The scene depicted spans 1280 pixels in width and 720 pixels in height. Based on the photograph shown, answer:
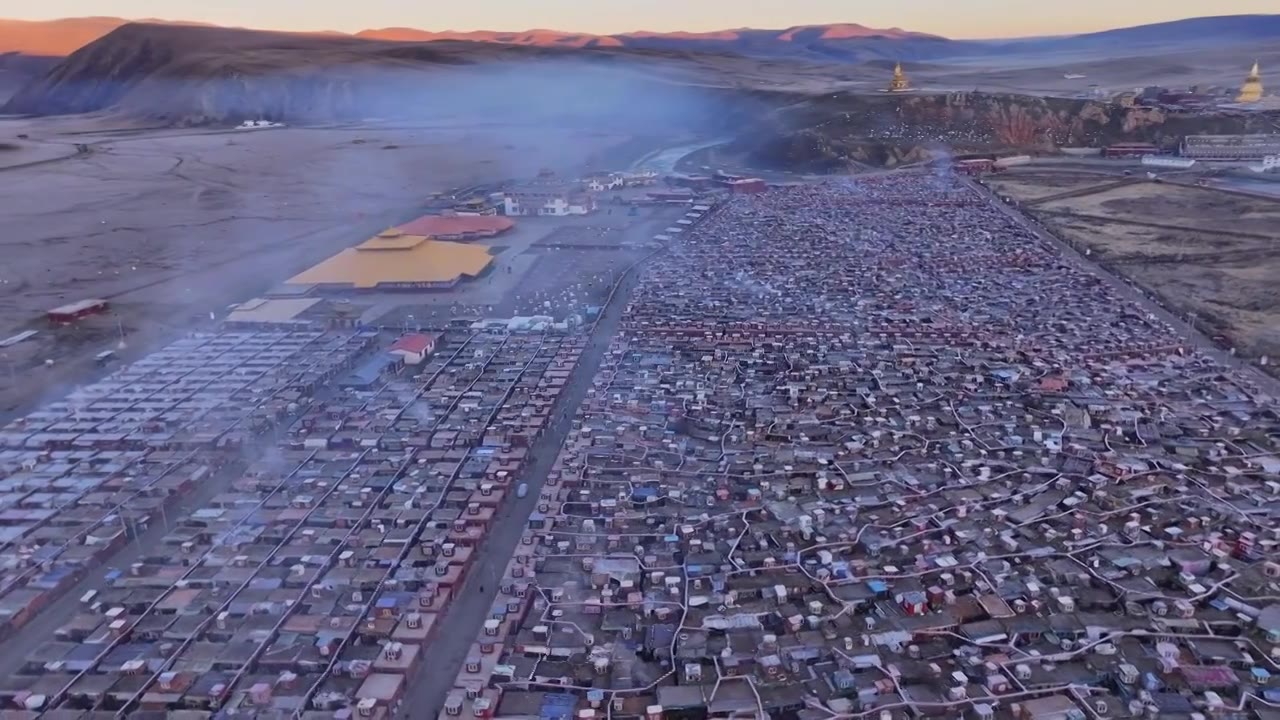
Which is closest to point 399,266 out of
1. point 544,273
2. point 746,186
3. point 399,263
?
point 399,263

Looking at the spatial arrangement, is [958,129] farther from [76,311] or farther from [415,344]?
[76,311]

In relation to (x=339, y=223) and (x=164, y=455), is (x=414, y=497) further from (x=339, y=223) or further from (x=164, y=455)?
(x=339, y=223)

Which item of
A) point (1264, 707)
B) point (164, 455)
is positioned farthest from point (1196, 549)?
point (164, 455)

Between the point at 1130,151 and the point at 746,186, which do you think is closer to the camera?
the point at 746,186

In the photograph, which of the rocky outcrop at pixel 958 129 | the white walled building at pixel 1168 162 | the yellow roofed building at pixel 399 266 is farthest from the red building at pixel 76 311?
the white walled building at pixel 1168 162

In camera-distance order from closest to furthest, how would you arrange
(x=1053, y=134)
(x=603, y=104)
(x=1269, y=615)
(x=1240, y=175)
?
(x=1269, y=615)
(x=1240, y=175)
(x=1053, y=134)
(x=603, y=104)

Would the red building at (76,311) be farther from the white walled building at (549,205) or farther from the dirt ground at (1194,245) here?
the dirt ground at (1194,245)
